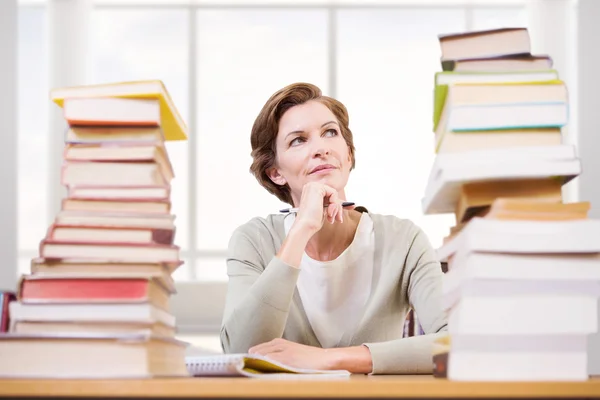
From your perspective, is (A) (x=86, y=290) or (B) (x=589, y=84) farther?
(B) (x=589, y=84)

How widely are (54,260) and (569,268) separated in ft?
Answer: 2.03

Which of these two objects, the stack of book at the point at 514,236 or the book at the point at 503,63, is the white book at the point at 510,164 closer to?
the stack of book at the point at 514,236

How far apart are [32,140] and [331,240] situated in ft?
9.73

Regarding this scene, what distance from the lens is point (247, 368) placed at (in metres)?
1.27

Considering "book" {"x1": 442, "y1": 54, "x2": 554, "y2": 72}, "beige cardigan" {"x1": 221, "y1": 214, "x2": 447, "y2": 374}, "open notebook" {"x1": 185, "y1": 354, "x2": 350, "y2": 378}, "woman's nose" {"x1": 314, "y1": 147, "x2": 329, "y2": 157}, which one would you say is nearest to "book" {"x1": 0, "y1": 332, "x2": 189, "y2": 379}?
"open notebook" {"x1": 185, "y1": 354, "x2": 350, "y2": 378}

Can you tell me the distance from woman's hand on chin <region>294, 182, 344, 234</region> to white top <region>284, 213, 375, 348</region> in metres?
0.16

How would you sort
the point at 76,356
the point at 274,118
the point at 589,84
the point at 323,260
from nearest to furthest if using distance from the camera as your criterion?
1. the point at 76,356
2. the point at 323,260
3. the point at 274,118
4. the point at 589,84

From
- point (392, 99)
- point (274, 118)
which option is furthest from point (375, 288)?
point (392, 99)

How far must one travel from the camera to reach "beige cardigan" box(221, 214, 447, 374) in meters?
1.86

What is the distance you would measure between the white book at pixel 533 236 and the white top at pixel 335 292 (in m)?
1.19

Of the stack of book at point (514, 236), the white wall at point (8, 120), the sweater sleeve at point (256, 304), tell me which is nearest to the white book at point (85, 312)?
the stack of book at point (514, 236)

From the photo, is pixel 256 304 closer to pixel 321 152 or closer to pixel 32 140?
pixel 321 152

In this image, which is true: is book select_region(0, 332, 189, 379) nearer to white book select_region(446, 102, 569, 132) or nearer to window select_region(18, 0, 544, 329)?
white book select_region(446, 102, 569, 132)

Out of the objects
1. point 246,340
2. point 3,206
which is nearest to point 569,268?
point 246,340
